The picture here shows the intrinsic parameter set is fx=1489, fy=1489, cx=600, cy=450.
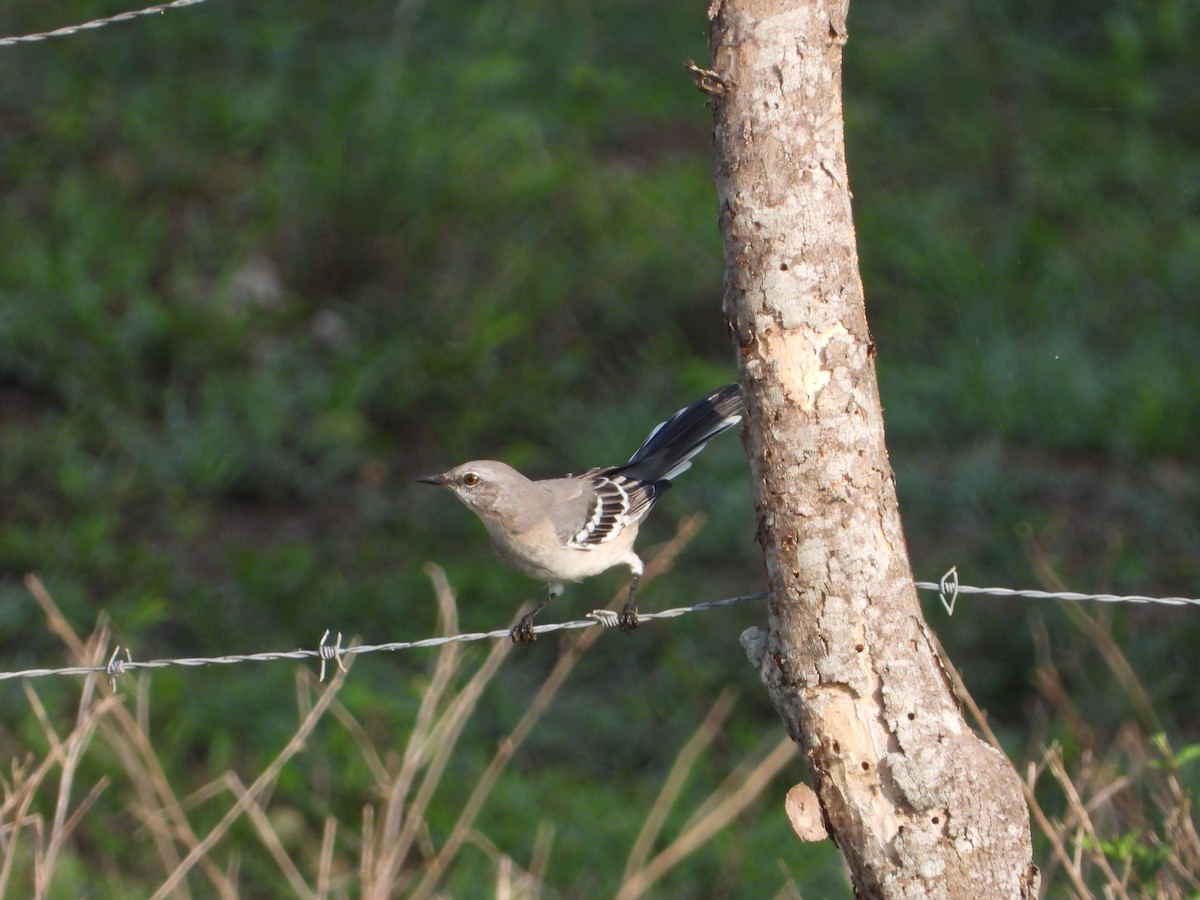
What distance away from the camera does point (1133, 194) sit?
10.6 metres

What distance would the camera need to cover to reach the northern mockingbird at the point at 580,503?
4.82m

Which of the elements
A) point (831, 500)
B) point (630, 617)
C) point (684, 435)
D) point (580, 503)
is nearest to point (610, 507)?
point (580, 503)

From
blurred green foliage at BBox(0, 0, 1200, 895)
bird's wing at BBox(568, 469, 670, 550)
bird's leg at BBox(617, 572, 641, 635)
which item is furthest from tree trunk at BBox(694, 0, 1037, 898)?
blurred green foliage at BBox(0, 0, 1200, 895)

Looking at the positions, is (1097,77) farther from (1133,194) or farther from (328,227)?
(328,227)

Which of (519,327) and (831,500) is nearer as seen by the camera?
(831,500)

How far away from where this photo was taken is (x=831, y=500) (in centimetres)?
296

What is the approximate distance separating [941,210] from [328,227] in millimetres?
4263

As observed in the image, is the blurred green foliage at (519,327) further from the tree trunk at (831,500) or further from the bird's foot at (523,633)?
the tree trunk at (831,500)

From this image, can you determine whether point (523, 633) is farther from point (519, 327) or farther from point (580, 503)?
point (519, 327)

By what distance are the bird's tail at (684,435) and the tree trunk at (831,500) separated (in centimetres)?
161

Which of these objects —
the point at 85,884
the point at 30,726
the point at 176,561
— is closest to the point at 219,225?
the point at 176,561

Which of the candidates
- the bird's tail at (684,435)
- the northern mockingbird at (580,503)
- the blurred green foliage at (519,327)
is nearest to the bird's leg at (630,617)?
the northern mockingbird at (580,503)

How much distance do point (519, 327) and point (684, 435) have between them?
4.63 metres

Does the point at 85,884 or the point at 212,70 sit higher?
the point at 212,70
